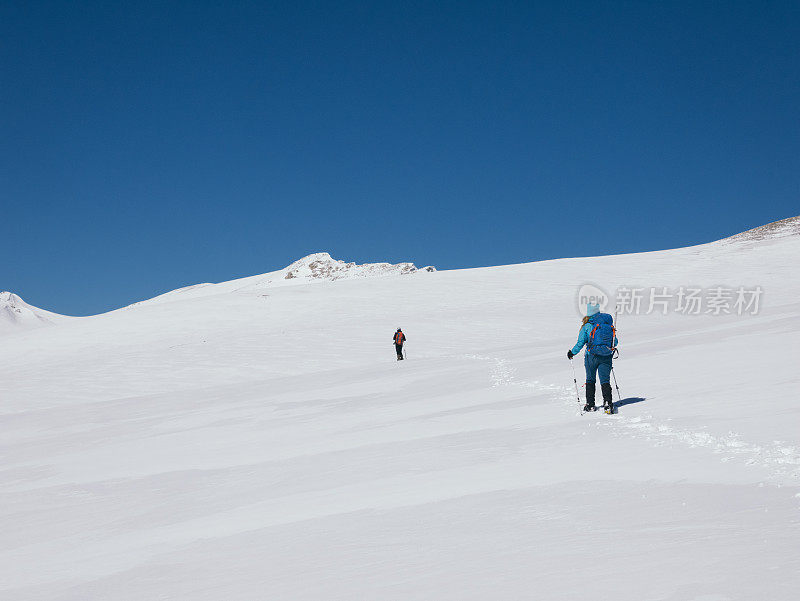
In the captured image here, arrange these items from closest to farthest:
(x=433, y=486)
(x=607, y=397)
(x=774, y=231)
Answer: (x=433, y=486) → (x=607, y=397) → (x=774, y=231)

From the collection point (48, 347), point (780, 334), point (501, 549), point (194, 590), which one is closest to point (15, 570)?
point (194, 590)

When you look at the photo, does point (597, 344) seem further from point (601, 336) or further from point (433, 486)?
point (433, 486)

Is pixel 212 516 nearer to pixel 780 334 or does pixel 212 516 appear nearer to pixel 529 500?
pixel 529 500

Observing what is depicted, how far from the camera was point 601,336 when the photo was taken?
9.46 meters

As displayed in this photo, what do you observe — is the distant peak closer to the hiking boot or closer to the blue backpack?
the blue backpack

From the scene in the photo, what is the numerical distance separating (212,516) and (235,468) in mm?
2096

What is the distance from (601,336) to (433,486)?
4.71 m

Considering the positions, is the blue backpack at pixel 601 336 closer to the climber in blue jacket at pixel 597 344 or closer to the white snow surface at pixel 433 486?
the climber in blue jacket at pixel 597 344

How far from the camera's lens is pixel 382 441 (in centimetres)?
855

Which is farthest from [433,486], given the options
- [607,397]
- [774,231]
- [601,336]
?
[774,231]

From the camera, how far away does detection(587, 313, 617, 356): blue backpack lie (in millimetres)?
9414

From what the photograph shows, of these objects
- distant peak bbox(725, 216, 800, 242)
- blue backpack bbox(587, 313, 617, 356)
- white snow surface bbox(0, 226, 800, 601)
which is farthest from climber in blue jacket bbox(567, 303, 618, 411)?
distant peak bbox(725, 216, 800, 242)

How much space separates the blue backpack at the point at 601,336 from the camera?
941 centimetres

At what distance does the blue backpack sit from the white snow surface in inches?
38.8
